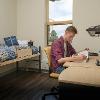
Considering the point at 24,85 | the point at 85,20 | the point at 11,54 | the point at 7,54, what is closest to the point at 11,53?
the point at 11,54

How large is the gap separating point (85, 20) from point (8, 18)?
188 cm

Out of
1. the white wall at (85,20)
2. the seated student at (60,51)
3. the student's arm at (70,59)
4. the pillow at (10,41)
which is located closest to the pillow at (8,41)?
the pillow at (10,41)

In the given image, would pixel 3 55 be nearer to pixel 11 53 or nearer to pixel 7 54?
pixel 7 54

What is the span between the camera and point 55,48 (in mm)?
2600

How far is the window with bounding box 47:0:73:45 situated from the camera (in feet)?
15.9

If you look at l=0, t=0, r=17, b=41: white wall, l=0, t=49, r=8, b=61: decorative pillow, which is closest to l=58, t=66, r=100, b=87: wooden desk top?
l=0, t=49, r=8, b=61: decorative pillow

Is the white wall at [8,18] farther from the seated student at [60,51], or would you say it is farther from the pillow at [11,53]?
the seated student at [60,51]

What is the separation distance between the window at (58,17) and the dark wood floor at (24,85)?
1.10m

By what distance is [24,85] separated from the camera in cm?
383

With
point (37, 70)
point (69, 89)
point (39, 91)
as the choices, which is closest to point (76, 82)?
point (69, 89)

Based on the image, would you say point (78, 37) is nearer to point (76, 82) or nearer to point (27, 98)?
point (27, 98)

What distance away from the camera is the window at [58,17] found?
15.9ft

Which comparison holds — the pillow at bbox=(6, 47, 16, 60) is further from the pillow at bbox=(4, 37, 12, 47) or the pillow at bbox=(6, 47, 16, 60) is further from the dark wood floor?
the pillow at bbox=(4, 37, 12, 47)

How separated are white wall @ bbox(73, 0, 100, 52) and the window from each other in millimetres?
350
